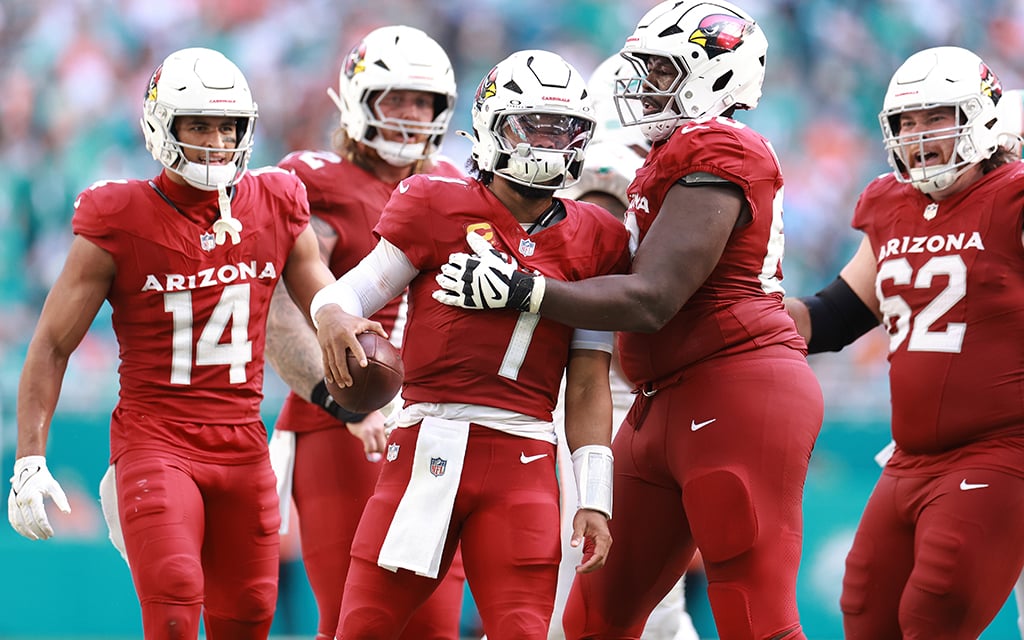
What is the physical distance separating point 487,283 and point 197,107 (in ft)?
3.95

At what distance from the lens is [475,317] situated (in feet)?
11.1

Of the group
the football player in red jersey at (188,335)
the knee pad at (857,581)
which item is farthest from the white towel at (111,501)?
the knee pad at (857,581)

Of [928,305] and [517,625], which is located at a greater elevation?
[928,305]

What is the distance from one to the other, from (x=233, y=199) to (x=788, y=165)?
244 inches

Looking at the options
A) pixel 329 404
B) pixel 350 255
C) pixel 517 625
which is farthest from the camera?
pixel 350 255

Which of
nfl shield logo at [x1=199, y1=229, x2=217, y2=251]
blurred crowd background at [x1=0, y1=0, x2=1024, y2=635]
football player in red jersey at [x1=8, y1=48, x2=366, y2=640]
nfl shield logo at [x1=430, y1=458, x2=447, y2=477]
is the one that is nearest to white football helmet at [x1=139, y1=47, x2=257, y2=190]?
football player in red jersey at [x1=8, y1=48, x2=366, y2=640]

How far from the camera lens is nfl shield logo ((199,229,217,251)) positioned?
13.2 feet

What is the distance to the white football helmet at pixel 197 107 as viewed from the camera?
3982 millimetres

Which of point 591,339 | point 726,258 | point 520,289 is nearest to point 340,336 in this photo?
point 520,289

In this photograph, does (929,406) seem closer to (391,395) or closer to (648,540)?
(648,540)

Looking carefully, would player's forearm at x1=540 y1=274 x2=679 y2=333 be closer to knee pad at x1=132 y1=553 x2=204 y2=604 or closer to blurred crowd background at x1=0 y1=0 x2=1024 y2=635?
knee pad at x1=132 y1=553 x2=204 y2=604

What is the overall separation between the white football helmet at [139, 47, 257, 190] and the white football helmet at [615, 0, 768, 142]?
3.65ft

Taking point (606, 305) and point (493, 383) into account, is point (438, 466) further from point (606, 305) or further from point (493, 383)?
point (606, 305)

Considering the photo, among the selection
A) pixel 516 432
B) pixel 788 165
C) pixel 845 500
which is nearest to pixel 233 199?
pixel 516 432
